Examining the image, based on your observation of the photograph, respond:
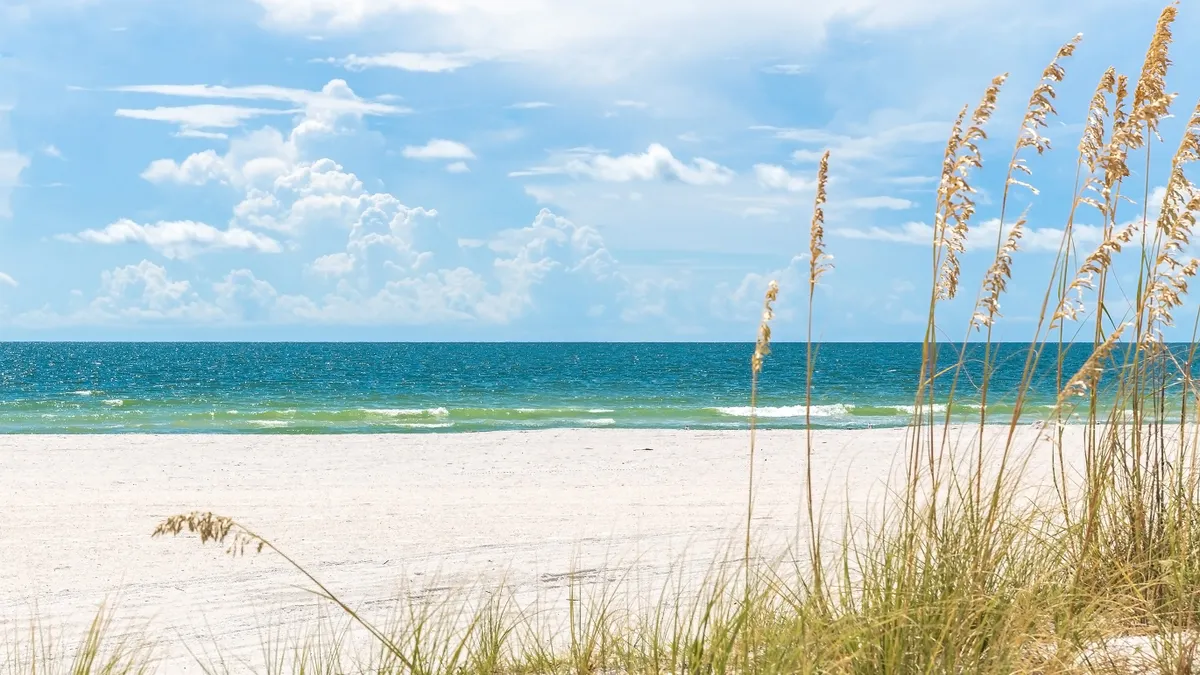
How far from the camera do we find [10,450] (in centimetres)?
1558

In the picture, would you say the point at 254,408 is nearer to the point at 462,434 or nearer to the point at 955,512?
the point at 462,434

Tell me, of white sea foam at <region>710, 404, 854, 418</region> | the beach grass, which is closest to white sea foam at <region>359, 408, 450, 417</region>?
white sea foam at <region>710, 404, 854, 418</region>

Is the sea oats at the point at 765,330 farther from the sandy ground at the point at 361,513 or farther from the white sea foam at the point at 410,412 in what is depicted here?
the white sea foam at the point at 410,412

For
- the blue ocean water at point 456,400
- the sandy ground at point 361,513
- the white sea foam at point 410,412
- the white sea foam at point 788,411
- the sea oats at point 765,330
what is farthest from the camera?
the white sea foam at point 788,411

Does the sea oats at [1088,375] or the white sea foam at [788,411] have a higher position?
the sea oats at [1088,375]

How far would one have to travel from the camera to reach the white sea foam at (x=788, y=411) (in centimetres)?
2445

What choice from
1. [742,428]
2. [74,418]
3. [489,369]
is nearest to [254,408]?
[74,418]

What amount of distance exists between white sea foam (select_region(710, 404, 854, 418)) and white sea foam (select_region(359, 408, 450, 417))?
274 inches

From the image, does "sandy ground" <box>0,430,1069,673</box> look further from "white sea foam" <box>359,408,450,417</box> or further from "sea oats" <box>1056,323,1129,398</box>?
"white sea foam" <box>359,408,450,417</box>

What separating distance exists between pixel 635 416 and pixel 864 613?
69.9 feet

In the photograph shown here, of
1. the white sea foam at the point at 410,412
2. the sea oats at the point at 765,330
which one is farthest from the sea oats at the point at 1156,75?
the white sea foam at the point at 410,412

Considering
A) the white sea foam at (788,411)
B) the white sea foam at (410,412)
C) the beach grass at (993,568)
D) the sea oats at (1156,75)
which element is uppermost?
the sea oats at (1156,75)

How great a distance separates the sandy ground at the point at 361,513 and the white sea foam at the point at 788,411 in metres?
7.02

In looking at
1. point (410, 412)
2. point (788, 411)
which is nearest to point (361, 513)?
point (410, 412)
